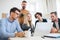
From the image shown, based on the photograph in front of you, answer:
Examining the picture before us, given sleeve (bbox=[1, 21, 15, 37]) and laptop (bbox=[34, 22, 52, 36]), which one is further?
laptop (bbox=[34, 22, 52, 36])

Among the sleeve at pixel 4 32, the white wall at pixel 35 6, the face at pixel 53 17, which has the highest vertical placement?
the white wall at pixel 35 6

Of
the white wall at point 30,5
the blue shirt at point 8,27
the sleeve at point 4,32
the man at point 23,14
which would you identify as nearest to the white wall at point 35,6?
the white wall at point 30,5

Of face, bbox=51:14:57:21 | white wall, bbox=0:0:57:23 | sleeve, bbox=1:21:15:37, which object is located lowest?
sleeve, bbox=1:21:15:37

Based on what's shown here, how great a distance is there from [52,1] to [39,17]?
0.73 m

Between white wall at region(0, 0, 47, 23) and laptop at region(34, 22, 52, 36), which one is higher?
white wall at region(0, 0, 47, 23)

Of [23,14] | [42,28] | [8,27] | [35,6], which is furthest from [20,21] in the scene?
[42,28]

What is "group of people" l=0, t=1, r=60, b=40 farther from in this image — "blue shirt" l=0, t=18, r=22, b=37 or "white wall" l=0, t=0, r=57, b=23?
"white wall" l=0, t=0, r=57, b=23

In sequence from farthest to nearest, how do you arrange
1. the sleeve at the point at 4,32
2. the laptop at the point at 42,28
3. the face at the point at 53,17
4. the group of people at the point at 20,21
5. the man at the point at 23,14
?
the face at the point at 53,17
the man at the point at 23,14
the group of people at the point at 20,21
the laptop at the point at 42,28
the sleeve at the point at 4,32

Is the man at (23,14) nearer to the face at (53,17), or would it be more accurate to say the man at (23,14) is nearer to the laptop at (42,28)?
the face at (53,17)

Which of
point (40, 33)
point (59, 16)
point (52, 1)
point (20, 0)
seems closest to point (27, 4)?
point (20, 0)

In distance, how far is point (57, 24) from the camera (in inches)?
127

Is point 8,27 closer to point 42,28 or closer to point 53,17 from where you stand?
point 42,28

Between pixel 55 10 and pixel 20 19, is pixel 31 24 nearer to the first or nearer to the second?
pixel 20 19

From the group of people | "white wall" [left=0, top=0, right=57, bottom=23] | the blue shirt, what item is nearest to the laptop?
the group of people
